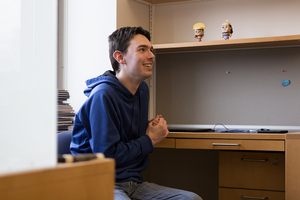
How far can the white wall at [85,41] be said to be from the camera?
2.03 meters

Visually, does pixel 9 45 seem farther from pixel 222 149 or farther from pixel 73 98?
pixel 73 98

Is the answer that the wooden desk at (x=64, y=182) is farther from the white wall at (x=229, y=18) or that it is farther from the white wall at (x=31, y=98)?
the white wall at (x=229, y=18)

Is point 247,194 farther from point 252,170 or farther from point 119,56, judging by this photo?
point 119,56

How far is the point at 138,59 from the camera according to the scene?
4.97 ft

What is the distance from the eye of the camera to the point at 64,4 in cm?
219

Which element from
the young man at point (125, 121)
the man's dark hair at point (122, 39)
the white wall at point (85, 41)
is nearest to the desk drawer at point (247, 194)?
the young man at point (125, 121)

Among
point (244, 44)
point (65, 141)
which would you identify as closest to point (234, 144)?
point (244, 44)

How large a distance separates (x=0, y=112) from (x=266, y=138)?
4.61ft

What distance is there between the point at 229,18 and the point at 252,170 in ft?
3.50

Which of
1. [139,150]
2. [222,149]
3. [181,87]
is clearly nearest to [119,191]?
[139,150]

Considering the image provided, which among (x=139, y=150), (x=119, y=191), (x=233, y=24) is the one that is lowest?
(x=119, y=191)

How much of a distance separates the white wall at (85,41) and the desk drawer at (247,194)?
103 cm

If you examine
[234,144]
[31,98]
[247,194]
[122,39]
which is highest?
[122,39]

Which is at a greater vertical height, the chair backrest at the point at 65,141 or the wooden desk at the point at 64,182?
the wooden desk at the point at 64,182
